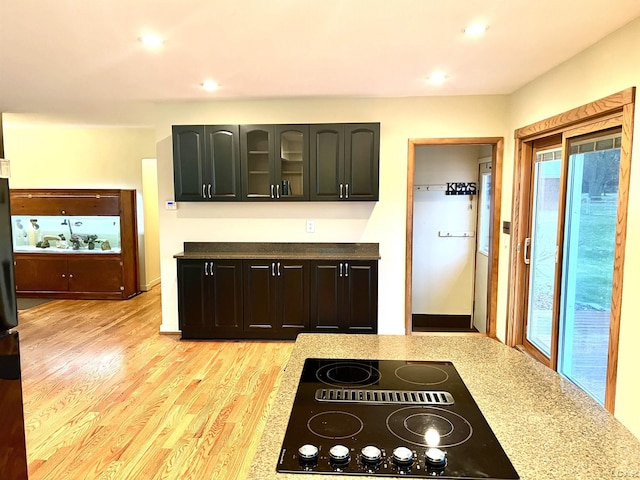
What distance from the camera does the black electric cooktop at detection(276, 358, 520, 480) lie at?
1.01 m

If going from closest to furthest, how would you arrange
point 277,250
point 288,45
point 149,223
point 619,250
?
point 619,250, point 288,45, point 277,250, point 149,223

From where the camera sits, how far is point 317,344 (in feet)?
6.11

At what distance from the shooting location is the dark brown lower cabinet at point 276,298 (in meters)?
4.39

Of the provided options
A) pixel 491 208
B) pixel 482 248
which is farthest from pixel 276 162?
pixel 482 248

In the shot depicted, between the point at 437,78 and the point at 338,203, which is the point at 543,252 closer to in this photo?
the point at 437,78

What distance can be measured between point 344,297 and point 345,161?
4.49 feet

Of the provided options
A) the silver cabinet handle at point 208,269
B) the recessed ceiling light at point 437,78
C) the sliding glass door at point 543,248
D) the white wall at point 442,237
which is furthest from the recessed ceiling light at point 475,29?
the silver cabinet handle at point 208,269

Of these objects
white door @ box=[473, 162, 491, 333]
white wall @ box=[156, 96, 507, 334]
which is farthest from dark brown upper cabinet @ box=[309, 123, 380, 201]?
white door @ box=[473, 162, 491, 333]

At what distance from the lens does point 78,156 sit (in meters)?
6.65

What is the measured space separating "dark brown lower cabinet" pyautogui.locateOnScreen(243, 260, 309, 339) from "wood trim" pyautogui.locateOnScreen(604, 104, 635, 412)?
2600mm

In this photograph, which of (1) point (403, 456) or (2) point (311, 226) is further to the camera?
(2) point (311, 226)

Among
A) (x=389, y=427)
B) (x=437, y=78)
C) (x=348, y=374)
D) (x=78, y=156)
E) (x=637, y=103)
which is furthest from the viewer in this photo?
(x=78, y=156)

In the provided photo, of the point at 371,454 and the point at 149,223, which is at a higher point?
the point at 149,223

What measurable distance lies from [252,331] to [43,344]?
2183 mm
